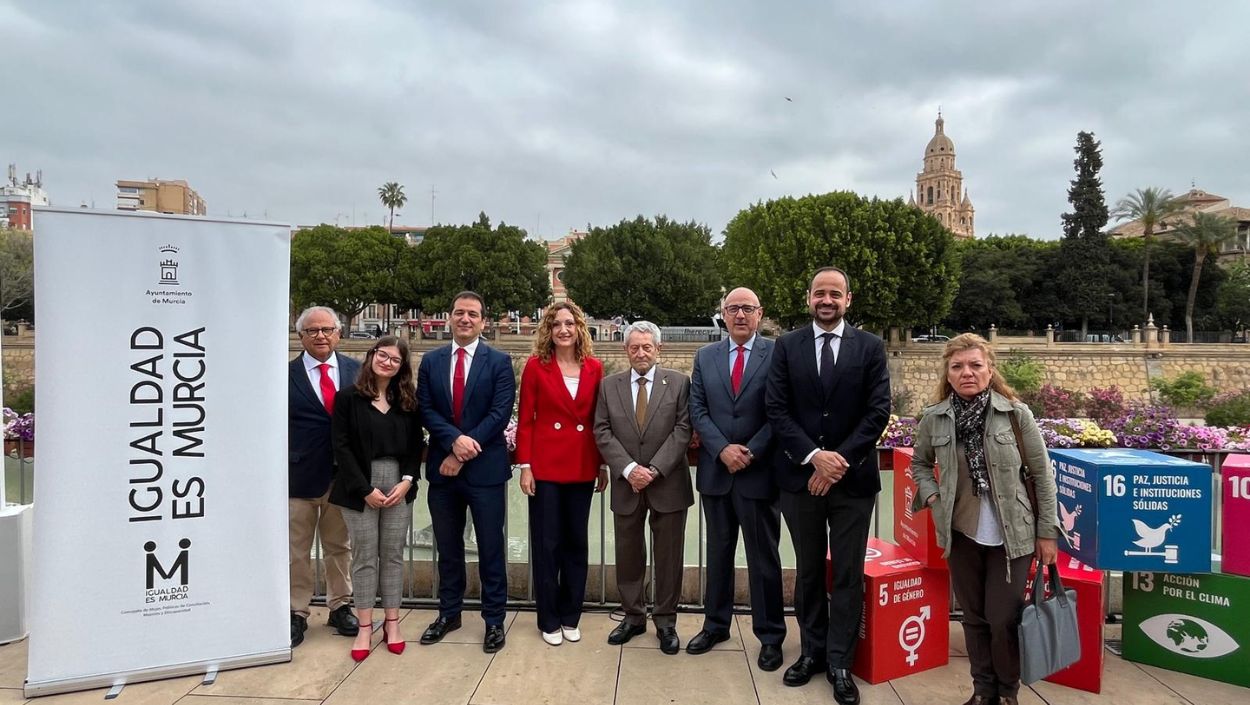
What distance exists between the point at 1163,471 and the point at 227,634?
17.0ft

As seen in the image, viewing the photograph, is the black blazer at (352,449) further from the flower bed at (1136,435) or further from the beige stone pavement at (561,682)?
the flower bed at (1136,435)

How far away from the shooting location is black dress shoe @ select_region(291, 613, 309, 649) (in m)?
4.16

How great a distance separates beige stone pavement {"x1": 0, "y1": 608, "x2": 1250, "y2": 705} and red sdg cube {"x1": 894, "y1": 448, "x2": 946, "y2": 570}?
0.66 metres

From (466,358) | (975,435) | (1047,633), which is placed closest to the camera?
(1047,633)

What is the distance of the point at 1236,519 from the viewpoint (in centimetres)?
370

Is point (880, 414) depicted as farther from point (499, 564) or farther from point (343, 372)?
point (343, 372)

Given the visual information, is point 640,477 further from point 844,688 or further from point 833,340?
point 844,688

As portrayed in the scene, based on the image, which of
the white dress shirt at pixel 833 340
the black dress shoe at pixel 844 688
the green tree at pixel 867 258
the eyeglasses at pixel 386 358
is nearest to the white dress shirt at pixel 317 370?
the eyeglasses at pixel 386 358

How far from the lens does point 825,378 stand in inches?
144

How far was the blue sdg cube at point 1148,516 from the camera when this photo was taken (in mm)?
3643

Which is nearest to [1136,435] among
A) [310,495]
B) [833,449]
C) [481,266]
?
[833,449]

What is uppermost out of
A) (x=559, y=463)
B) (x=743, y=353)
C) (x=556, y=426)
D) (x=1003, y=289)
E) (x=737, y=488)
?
(x=1003, y=289)

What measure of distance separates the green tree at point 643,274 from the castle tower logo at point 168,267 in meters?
40.7

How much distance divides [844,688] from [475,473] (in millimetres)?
2364
